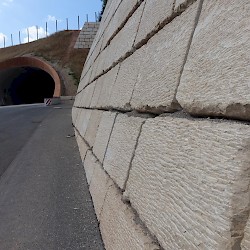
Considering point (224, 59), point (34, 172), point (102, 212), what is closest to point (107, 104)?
point (102, 212)

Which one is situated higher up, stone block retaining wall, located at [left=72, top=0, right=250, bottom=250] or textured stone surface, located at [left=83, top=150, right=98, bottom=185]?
stone block retaining wall, located at [left=72, top=0, right=250, bottom=250]

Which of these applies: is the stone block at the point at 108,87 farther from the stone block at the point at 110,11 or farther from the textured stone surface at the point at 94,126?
the stone block at the point at 110,11

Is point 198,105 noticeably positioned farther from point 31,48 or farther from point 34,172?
point 31,48

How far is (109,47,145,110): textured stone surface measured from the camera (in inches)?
137

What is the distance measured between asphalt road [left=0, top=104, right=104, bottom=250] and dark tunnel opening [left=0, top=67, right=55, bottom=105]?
50.1 metres

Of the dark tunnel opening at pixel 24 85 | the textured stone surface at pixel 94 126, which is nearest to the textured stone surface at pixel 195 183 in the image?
the textured stone surface at pixel 94 126

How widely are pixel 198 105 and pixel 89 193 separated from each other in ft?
11.1

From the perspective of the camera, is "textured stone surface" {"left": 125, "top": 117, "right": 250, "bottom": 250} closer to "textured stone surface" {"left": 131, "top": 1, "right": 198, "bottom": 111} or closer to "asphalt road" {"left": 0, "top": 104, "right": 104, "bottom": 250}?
"textured stone surface" {"left": 131, "top": 1, "right": 198, "bottom": 111}

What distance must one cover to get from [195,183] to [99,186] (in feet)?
8.08

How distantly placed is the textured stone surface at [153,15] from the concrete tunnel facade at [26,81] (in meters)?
42.0

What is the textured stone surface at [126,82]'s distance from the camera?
11.4ft

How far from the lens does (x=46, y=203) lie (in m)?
4.82

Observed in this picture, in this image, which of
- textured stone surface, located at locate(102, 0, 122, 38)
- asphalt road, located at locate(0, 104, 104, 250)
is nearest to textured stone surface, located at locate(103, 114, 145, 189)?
asphalt road, located at locate(0, 104, 104, 250)

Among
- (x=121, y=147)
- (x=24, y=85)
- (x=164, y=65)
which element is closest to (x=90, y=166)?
(x=121, y=147)
